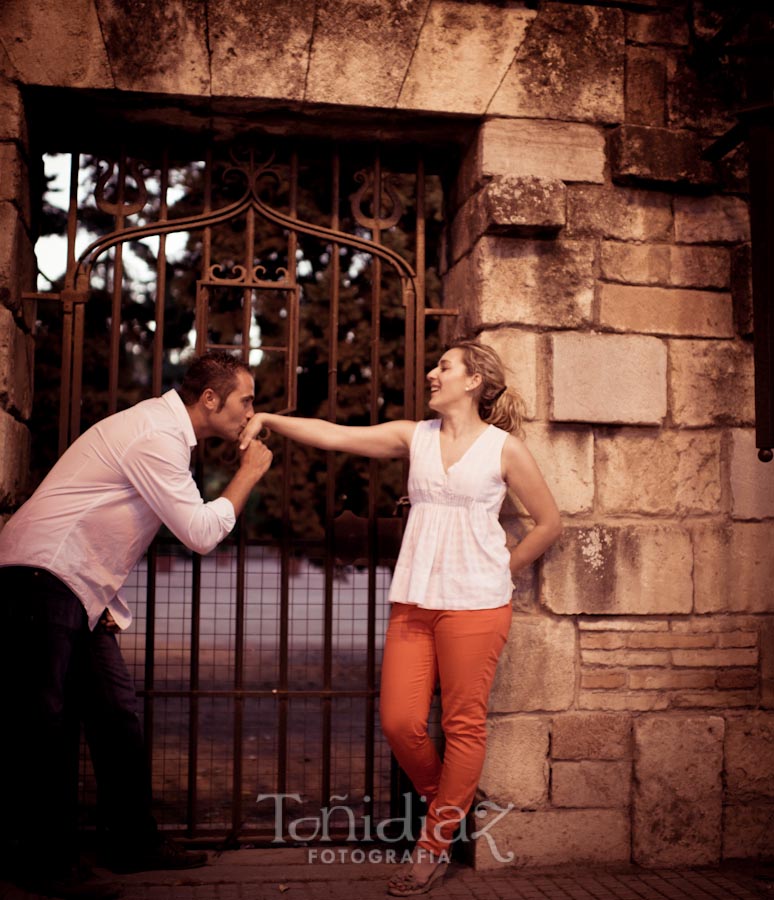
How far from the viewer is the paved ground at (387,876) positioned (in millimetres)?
3283

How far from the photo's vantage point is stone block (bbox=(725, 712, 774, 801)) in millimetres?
3676

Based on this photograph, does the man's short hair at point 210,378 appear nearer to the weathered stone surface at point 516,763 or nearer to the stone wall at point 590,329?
the stone wall at point 590,329

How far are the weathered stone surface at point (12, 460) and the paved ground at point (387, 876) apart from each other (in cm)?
140

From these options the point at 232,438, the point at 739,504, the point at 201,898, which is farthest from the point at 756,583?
the point at 201,898

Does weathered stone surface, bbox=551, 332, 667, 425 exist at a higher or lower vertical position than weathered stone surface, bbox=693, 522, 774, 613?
higher

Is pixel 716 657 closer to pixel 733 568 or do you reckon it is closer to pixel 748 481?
pixel 733 568

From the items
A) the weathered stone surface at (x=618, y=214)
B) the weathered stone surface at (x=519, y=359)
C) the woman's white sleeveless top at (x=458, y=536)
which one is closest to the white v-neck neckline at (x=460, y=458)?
the woman's white sleeveless top at (x=458, y=536)

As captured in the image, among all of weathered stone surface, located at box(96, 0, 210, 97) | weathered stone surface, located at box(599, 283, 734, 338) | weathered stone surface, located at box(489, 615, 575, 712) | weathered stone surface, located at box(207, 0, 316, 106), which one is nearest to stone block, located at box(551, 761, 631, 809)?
weathered stone surface, located at box(489, 615, 575, 712)

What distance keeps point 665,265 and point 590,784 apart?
82.1 inches

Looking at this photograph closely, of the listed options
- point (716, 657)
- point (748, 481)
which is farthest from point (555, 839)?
point (748, 481)

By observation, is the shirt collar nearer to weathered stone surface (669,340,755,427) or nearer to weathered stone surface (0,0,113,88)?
weathered stone surface (0,0,113,88)

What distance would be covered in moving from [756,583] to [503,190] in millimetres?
Answer: 1869

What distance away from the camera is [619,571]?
3.68m

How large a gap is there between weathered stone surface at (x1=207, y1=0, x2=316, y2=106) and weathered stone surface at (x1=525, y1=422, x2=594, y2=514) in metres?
1.46
